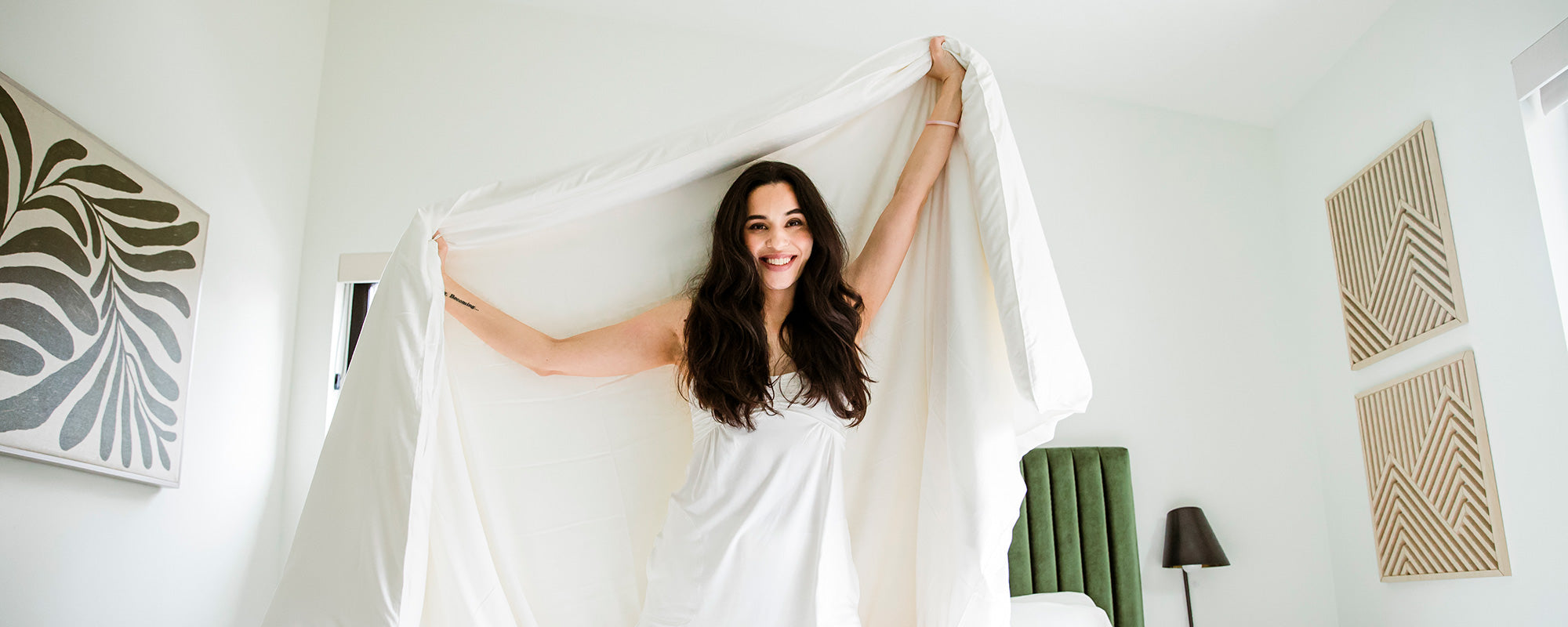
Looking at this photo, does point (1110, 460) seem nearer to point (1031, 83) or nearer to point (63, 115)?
point (1031, 83)

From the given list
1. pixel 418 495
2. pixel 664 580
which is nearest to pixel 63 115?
pixel 418 495

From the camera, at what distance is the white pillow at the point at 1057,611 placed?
336cm

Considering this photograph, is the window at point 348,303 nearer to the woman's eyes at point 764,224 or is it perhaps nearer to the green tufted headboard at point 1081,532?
the woman's eyes at point 764,224

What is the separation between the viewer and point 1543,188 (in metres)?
3.03

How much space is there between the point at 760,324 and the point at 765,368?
107 mm

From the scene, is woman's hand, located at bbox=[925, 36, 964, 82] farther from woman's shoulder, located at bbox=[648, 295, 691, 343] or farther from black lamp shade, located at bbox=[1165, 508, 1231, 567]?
black lamp shade, located at bbox=[1165, 508, 1231, 567]

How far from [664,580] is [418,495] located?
519 millimetres

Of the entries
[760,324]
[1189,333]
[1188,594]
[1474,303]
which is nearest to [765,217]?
[760,324]

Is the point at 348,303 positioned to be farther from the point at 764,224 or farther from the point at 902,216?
the point at 902,216

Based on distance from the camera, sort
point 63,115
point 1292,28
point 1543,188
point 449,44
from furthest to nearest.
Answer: point 449,44 < point 1292,28 < point 1543,188 < point 63,115

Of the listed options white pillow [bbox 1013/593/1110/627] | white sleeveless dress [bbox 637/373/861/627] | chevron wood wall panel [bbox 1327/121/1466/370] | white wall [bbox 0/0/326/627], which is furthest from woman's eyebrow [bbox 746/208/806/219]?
chevron wood wall panel [bbox 1327/121/1466/370]

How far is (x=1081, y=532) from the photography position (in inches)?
155

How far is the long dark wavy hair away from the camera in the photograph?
2.13 metres

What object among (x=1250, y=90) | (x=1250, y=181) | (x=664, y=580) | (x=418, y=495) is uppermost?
(x=1250, y=90)
